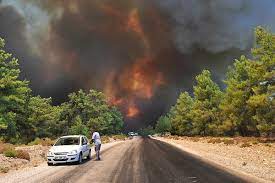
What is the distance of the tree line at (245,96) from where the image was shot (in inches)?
1597

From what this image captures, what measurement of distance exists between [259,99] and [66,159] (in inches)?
935

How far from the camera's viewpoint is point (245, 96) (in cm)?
4919

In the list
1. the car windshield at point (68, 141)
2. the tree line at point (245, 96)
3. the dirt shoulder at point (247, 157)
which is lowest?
the dirt shoulder at point (247, 157)

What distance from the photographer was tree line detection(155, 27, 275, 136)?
40.6 metres

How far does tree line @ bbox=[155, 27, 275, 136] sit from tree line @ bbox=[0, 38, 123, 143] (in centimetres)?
2430

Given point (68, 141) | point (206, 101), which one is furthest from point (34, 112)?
point (68, 141)

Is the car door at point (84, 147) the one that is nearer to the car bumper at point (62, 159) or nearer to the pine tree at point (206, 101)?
the car bumper at point (62, 159)

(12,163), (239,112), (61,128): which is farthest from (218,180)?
(61,128)

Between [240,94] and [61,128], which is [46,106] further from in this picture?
[240,94]

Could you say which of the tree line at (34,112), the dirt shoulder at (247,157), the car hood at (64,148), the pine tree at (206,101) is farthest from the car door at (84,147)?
the pine tree at (206,101)

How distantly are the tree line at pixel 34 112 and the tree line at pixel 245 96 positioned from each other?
79.7 feet

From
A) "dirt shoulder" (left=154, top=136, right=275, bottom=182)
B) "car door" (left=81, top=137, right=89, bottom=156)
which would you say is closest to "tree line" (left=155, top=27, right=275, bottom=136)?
"dirt shoulder" (left=154, top=136, right=275, bottom=182)

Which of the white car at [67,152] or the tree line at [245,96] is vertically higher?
the tree line at [245,96]

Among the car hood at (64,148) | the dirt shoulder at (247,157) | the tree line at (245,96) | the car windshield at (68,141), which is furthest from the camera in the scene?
the tree line at (245,96)
